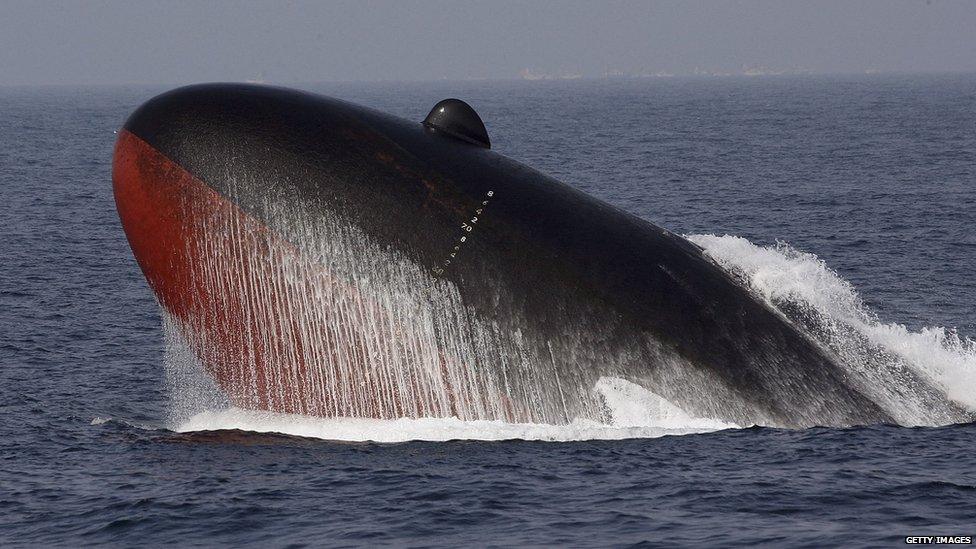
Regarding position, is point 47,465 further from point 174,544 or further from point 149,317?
point 149,317

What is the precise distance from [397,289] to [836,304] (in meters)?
11.9

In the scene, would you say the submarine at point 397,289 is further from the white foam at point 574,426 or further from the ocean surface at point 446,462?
the ocean surface at point 446,462

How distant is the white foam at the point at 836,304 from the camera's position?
99.7ft

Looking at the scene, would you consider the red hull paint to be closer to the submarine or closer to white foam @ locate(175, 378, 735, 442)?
the submarine

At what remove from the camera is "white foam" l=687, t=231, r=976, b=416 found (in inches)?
1196

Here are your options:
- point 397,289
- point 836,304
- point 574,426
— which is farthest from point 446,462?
point 836,304

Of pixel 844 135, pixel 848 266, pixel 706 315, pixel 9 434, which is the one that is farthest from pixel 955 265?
pixel 844 135

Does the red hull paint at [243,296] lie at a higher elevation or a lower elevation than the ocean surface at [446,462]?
higher

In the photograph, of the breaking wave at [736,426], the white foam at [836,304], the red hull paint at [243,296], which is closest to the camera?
the red hull paint at [243,296]

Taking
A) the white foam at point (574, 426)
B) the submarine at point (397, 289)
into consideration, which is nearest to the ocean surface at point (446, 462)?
the white foam at point (574, 426)

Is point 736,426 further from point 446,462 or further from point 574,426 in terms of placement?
point 446,462

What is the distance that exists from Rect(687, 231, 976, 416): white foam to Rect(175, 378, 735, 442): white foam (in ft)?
15.5

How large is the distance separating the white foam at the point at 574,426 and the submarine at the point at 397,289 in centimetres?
19

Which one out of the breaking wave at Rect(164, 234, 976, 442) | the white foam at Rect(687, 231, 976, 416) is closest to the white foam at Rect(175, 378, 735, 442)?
the breaking wave at Rect(164, 234, 976, 442)
